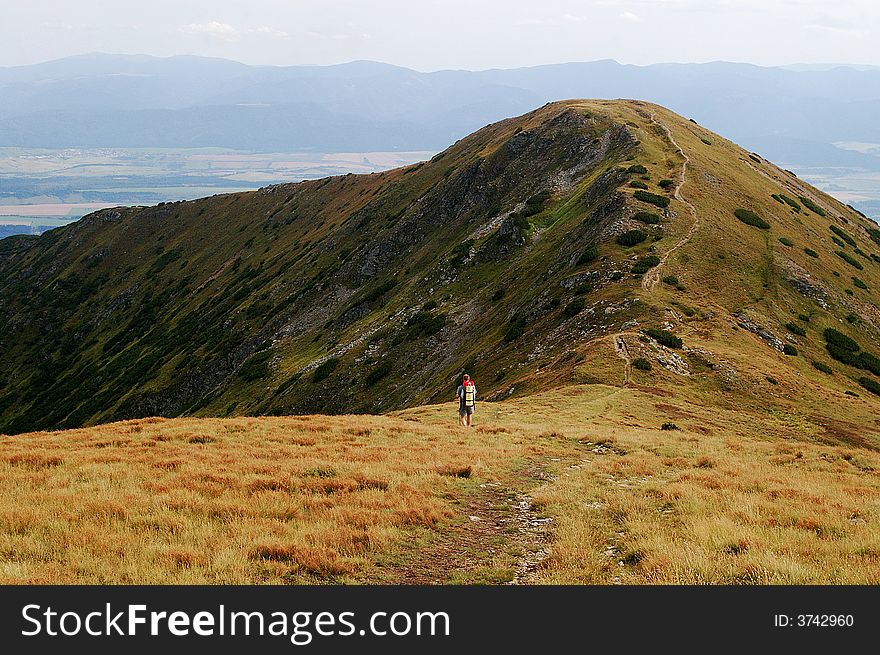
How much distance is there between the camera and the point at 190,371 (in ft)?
282

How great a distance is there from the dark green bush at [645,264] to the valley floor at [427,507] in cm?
2267

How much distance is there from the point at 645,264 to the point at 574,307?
7.75 metres

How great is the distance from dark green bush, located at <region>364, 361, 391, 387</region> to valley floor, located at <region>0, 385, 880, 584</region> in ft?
103

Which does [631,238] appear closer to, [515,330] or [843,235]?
[515,330]

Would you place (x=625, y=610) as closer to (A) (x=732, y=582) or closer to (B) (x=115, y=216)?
(A) (x=732, y=582)

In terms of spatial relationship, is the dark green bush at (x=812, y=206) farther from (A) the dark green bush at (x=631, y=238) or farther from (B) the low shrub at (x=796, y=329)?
(B) the low shrub at (x=796, y=329)

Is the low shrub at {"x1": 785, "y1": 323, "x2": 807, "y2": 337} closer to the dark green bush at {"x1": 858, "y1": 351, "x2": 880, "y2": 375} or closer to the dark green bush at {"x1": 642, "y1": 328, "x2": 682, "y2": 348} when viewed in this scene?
the dark green bush at {"x1": 858, "y1": 351, "x2": 880, "y2": 375}

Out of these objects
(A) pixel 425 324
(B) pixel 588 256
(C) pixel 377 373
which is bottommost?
(C) pixel 377 373

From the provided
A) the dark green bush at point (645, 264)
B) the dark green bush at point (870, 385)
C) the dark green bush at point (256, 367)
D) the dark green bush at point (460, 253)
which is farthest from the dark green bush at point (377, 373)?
the dark green bush at point (870, 385)

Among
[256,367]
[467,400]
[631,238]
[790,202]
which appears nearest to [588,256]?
[631,238]

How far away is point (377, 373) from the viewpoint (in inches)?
2288

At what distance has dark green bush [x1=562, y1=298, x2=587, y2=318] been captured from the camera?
44.4m

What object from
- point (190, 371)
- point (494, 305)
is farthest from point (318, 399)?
point (190, 371)

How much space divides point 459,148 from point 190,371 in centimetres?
6732
